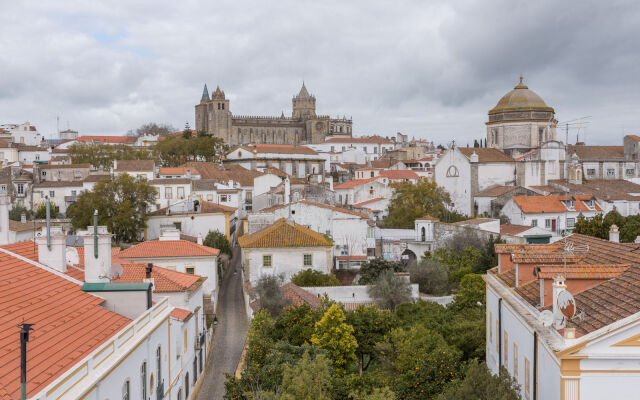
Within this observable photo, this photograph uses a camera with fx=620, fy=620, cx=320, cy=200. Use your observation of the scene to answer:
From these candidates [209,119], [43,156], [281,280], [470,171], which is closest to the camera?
[281,280]

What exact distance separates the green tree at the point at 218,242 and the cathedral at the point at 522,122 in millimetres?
35507

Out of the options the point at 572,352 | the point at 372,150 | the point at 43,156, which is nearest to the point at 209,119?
the point at 372,150

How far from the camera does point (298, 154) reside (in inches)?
3543

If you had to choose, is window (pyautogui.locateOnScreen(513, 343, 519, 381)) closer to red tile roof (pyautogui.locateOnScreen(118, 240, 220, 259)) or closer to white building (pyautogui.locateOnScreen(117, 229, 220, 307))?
white building (pyautogui.locateOnScreen(117, 229, 220, 307))

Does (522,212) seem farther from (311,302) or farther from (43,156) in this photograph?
(43,156)

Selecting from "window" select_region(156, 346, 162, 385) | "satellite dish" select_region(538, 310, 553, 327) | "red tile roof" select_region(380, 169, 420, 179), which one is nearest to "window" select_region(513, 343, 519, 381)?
"satellite dish" select_region(538, 310, 553, 327)

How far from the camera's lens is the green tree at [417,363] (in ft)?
47.7

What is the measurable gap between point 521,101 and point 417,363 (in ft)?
185

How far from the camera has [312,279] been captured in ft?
102

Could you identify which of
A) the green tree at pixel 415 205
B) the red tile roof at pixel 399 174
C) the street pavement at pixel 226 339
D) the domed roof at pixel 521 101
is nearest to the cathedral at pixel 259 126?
the red tile roof at pixel 399 174

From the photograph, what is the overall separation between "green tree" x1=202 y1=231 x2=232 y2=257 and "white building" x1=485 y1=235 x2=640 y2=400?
91.3 feet

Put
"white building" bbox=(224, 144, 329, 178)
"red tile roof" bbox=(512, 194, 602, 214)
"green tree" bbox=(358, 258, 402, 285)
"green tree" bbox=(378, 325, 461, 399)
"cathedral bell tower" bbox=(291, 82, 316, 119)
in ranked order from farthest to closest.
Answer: "cathedral bell tower" bbox=(291, 82, 316, 119), "white building" bbox=(224, 144, 329, 178), "red tile roof" bbox=(512, 194, 602, 214), "green tree" bbox=(358, 258, 402, 285), "green tree" bbox=(378, 325, 461, 399)

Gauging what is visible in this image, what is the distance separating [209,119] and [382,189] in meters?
64.3

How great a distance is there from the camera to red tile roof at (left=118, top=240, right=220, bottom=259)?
92.2ft
